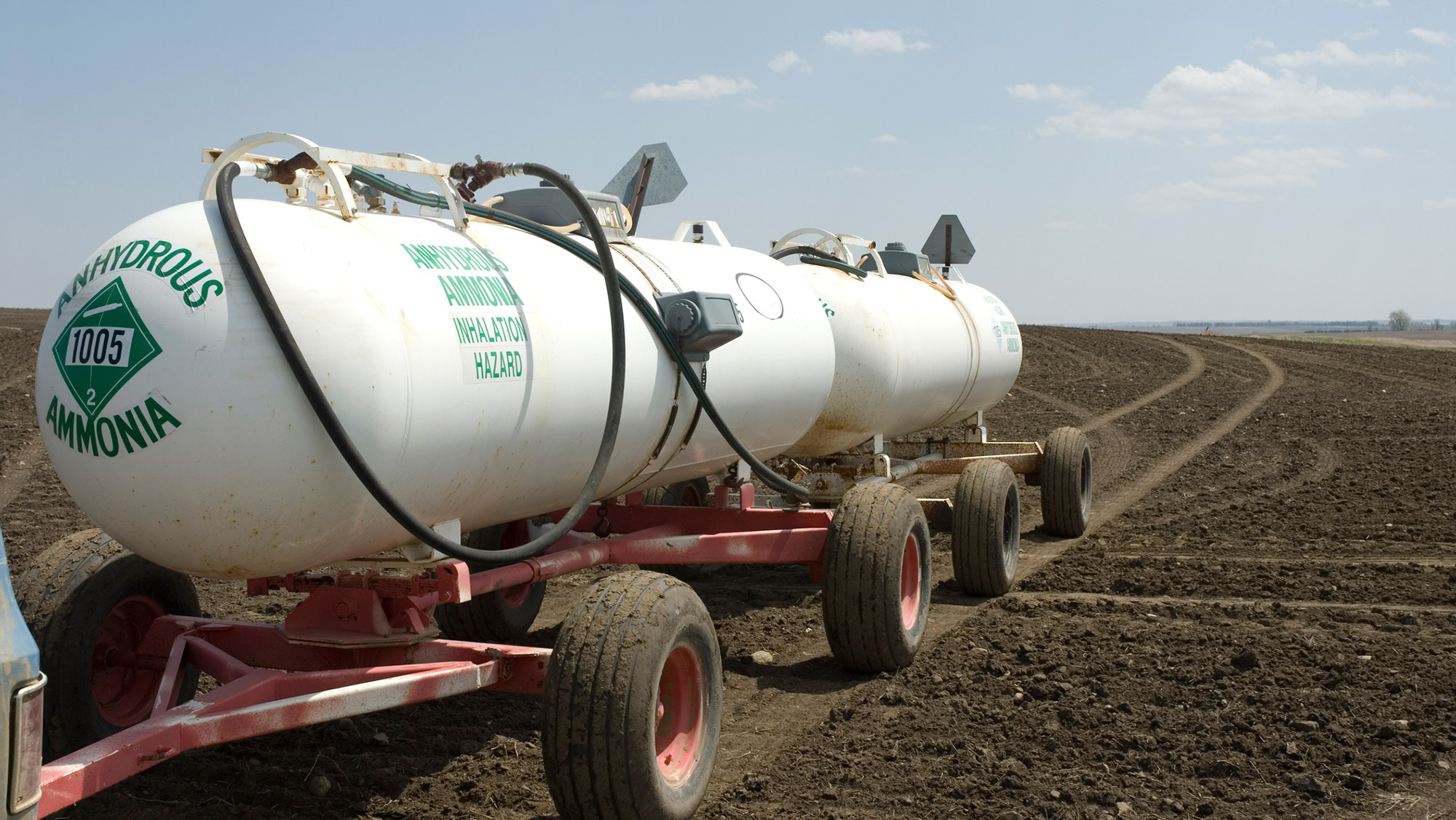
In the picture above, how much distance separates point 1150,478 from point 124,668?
1109 centimetres

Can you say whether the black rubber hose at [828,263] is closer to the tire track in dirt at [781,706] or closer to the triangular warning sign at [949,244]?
the tire track in dirt at [781,706]

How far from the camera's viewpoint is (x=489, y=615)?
6793 mm

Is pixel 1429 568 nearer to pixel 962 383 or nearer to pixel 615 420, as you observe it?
pixel 962 383

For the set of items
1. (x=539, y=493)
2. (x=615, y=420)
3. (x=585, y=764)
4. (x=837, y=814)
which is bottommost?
(x=837, y=814)

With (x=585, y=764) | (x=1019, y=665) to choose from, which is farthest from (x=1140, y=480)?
(x=585, y=764)

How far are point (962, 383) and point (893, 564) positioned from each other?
12.1 ft

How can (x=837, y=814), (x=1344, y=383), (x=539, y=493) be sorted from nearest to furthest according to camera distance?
(x=837, y=814), (x=539, y=493), (x=1344, y=383)

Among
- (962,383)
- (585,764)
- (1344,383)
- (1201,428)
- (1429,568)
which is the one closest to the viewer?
(585,764)

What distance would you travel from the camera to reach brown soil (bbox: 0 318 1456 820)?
4.53m

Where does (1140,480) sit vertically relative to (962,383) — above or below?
below

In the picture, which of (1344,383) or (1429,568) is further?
(1344,383)

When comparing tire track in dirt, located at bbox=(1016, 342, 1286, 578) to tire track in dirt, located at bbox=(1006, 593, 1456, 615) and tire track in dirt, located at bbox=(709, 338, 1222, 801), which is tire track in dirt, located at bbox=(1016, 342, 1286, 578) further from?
tire track in dirt, located at bbox=(709, 338, 1222, 801)

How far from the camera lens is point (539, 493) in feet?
15.6

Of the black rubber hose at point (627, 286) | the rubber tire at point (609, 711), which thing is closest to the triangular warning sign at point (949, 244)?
the black rubber hose at point (627, 286)
